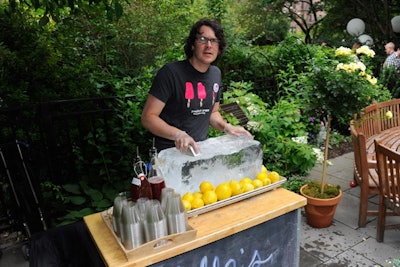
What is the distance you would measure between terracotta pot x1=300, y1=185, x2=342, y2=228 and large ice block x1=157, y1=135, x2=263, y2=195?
133 cm

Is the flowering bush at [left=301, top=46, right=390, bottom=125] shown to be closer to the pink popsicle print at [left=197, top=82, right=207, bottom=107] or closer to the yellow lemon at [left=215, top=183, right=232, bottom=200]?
the pink popsicle print at [left=197, top=82, right=207, bottom=107]

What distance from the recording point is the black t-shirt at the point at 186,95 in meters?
2.05

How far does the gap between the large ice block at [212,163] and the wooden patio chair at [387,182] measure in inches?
48.6

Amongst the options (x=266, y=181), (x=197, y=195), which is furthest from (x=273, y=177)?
(x=197, y=195)

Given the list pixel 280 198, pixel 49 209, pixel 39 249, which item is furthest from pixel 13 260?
pixel 280 198

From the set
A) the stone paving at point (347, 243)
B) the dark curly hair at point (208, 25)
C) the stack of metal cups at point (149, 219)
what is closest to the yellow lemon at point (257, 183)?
the stack of metal cups at point (149, 219)

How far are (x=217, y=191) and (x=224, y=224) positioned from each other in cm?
20

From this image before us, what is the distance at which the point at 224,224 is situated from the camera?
1.59 meters

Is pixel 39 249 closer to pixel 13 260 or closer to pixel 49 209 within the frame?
pixel 13 260

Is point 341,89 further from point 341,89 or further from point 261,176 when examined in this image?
point 261,176

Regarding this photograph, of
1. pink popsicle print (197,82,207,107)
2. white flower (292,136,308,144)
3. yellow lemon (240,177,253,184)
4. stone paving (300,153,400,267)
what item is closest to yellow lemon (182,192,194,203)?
yellow lemon (240,177,253,184)

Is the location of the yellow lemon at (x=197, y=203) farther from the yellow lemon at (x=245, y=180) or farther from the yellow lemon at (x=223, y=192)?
the yellow lemon at (x=245, y=180)

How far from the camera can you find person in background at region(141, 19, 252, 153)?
6.63ft

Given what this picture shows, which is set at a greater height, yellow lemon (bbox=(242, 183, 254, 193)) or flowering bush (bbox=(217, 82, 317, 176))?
yellow lemon (bbox=(242, 183, 254, 193))
